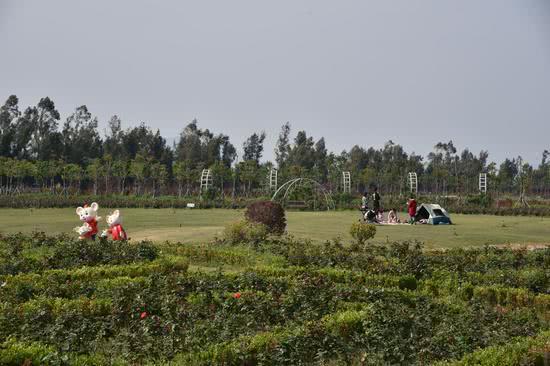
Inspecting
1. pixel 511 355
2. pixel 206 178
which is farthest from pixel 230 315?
pixel 206 178

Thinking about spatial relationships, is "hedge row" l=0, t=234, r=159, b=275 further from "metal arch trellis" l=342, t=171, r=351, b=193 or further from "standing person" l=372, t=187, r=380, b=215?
"metal arch trellis" l=342, t=171, r=351, b=193

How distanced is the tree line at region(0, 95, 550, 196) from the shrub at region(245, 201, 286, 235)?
117 feet

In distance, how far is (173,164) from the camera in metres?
68.6

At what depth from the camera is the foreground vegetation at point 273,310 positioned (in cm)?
692

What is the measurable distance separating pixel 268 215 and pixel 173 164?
50.1m

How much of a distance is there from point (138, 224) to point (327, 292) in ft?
61.1

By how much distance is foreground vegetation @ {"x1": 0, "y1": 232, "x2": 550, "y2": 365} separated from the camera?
273 inches

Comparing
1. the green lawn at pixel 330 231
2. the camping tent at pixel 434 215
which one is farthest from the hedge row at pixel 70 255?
the camping tent at pixel 434 215

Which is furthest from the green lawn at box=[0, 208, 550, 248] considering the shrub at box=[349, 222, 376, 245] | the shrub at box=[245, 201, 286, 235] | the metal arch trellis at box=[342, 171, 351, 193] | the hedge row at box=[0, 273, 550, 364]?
the metal arch trellis at box=[342, 171, 351, 193]

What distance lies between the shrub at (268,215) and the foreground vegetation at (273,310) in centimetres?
Result: 545

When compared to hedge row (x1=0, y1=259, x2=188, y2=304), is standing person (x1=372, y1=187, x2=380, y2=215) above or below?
above

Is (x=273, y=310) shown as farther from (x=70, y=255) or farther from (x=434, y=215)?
(x=434, y=215)

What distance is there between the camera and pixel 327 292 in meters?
9.73

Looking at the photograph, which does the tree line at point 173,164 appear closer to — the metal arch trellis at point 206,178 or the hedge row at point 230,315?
the metal arch trellis at point 206,178
